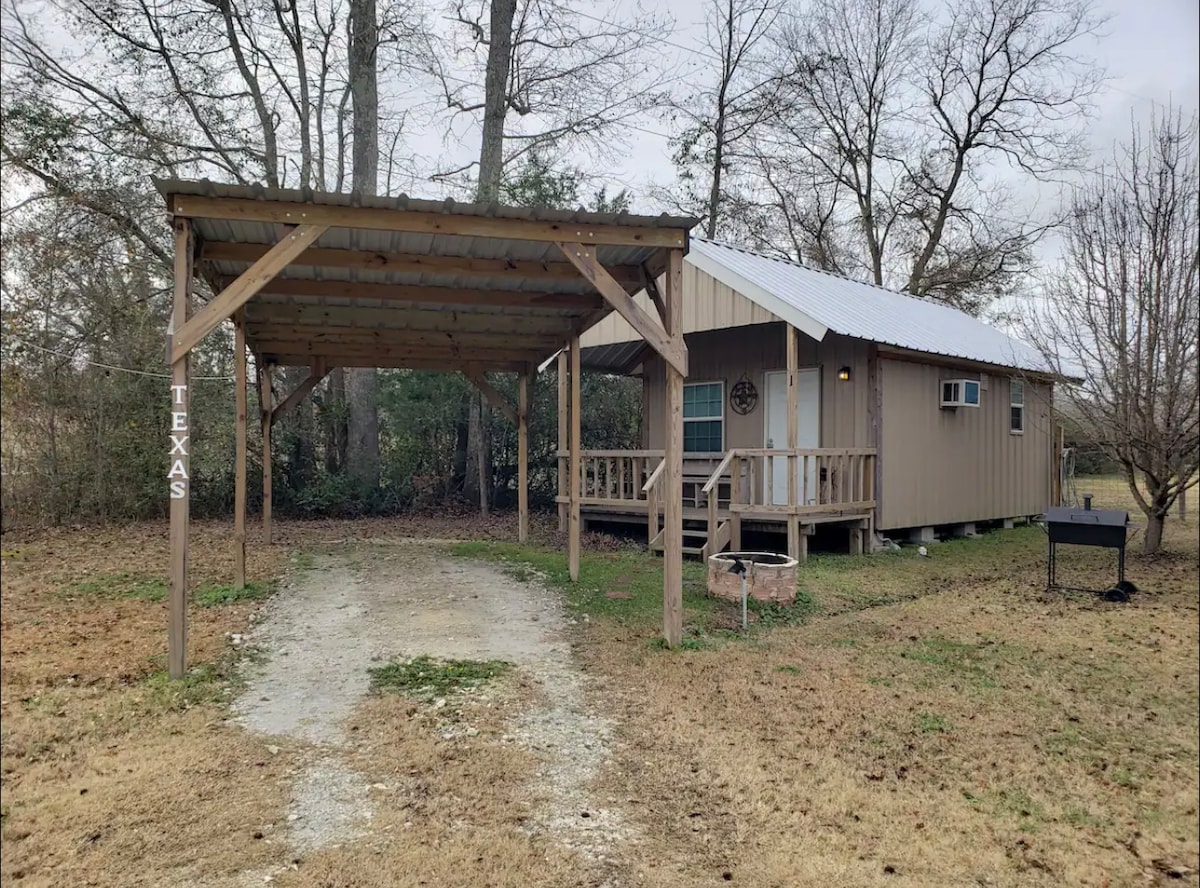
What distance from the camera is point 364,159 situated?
13461 millimetres

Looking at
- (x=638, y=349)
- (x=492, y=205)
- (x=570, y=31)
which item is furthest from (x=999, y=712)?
(x=570, y=31)

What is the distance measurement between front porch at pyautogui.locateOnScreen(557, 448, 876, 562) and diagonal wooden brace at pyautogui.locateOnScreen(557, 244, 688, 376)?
302cm

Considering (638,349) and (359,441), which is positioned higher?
(638,349)

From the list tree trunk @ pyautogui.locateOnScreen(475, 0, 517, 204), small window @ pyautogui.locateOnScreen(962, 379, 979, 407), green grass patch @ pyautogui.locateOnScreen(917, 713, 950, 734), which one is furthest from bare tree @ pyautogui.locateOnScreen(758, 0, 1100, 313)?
green grass patch @ pyautogui.locateOnScreen(917, 713, 950, 734)

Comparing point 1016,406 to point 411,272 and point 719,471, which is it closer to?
point 719,471

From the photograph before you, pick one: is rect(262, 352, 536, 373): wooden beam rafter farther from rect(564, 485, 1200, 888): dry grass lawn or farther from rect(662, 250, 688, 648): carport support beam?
rect(564, 485, 1200, 888): dry grass lawn

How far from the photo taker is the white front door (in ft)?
32.8

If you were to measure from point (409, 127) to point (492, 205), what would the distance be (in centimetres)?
1269

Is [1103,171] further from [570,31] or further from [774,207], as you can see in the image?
[774,207]

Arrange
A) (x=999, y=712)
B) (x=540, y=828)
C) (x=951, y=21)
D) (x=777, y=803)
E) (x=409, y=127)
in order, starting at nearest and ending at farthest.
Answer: (x=540, y=828) < (x=777, y=803) < (x=999, y=712) < (x=409, y=127) < (x=951, y=21)

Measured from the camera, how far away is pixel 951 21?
17.2 metres

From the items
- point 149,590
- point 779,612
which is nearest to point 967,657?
point 779,612

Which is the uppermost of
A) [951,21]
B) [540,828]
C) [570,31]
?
[951,21]

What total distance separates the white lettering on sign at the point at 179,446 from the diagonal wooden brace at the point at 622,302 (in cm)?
226
